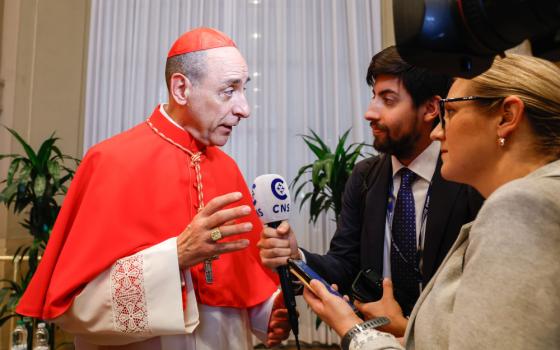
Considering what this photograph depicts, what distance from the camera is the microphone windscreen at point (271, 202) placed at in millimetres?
1490

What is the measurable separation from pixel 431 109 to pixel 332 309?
44.4 inches

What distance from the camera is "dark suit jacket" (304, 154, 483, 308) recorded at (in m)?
1.66

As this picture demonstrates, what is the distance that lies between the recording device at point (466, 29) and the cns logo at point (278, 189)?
0.84 m

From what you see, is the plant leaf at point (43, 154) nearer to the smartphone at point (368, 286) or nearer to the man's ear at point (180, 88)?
the man's ear at point (180, 88)

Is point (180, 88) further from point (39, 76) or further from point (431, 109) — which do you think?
point (39, 76)

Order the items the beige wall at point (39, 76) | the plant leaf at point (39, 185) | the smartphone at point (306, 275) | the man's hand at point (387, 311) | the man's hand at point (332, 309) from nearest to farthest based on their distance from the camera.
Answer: the man's hand at point (332, 309), the smartphone at point (306, 275), the man's hand at point (387, 311), the plant leaf at point (39, 185), the beige wall at point (39, 76)

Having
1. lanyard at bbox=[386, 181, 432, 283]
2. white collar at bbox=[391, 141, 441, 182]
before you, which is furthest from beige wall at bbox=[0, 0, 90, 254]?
white collar at bbox=[391, 141, 441, 182]

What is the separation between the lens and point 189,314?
1434mm

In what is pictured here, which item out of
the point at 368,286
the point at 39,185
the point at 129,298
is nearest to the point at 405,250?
the point at 368,286

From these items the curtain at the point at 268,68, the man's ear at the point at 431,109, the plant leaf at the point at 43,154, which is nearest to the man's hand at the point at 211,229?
the man's ear at the point at 431,109

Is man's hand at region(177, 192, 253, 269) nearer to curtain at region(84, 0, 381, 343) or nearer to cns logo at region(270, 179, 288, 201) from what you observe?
cns logo at region(270, 179, 288, 201)

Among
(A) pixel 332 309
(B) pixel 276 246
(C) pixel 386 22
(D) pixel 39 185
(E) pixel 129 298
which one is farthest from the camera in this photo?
(C) pixel 386 22

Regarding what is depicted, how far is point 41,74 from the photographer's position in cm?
449

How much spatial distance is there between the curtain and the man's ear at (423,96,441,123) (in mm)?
2640
